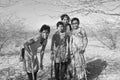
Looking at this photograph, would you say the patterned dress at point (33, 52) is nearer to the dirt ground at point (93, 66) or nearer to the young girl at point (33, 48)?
the young girl at point (33, 48)

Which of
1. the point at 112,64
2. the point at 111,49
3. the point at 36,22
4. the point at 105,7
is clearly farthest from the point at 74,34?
the point at 36,22

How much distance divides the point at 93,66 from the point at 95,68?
20 cm

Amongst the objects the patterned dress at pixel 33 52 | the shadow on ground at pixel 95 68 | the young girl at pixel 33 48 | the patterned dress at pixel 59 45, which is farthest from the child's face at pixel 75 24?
the shadow on ground at pixel 95 68

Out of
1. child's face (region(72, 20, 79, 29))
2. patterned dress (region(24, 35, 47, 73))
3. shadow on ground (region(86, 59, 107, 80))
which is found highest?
child's face (region(72, 20, 79, 29))

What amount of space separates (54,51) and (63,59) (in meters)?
0.27

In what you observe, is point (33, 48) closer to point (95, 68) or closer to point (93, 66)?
point (95, 68)

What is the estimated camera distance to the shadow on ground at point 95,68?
15.7 feet

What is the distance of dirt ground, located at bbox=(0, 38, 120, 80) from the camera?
4.90 metres

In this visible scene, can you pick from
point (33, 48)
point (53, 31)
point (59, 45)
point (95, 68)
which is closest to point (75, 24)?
point (59, 45)

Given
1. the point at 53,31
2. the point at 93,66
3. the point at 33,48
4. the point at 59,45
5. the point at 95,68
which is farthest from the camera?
the point at 53,31

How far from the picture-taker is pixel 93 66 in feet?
18.0

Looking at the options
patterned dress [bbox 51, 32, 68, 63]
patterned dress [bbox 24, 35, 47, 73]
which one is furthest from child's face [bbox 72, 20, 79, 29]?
patterned dress [bbox 24, 35, 47, 73]

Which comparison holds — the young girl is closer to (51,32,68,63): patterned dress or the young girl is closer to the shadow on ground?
(51,32,68,63): patterned dress

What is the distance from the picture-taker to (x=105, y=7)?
35.3 feet
